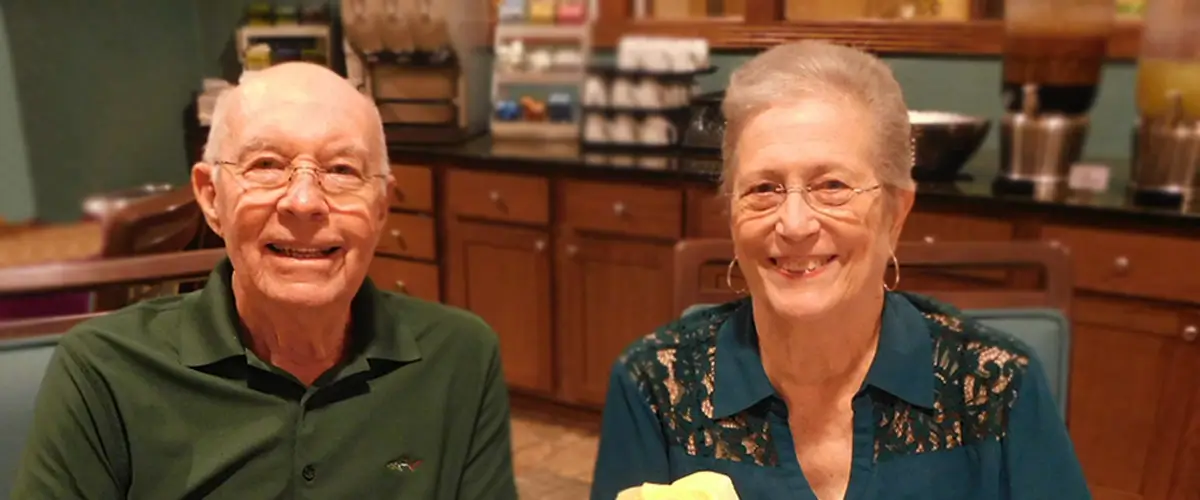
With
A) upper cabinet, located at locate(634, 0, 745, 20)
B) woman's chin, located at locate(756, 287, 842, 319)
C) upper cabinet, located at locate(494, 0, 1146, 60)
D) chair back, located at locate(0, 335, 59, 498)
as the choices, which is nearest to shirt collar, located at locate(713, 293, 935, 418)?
woman's chin, located at locate(756, 287, 842, 319)

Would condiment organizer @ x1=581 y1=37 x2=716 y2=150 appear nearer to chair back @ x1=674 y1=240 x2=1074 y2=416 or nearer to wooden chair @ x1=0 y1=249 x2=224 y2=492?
chair back @ x1=674 y1=240 x2=1074 y2=416

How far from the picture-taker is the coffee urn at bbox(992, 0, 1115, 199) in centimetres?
247

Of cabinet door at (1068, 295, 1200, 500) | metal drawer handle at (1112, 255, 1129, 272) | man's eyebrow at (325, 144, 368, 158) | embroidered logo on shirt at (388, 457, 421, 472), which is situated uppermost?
man's eyebrow at (325, 144, 368, 158)

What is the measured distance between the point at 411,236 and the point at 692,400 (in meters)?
2.08

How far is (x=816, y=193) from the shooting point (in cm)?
110

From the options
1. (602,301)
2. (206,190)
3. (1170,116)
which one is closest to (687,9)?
(602,301)

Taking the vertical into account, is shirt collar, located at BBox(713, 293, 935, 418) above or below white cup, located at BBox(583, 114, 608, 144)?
below

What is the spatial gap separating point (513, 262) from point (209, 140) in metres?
1.87

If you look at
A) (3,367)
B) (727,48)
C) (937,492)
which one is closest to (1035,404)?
(937,492)

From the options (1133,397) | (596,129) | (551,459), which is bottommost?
(551,459)

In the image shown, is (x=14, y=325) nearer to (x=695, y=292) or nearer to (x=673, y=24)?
(x=695, y=292)

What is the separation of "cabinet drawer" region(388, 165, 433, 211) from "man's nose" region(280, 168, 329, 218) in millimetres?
1965

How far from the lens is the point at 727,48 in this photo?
3.15m

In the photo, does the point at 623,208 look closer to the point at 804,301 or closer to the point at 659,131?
A: the point at 659,131
